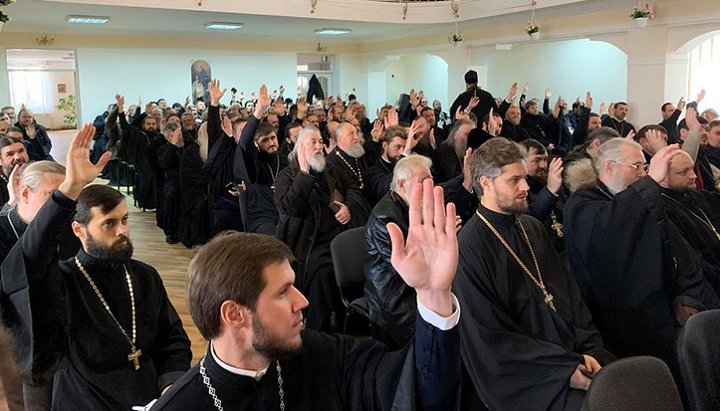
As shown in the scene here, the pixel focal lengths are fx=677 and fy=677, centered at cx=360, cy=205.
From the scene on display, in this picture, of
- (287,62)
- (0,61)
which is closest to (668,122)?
(287,62)

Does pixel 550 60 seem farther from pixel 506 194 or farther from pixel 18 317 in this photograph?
pixel 18 317

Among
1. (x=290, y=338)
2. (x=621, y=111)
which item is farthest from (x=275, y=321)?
(x=621, y=111)

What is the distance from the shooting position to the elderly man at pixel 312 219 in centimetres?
544

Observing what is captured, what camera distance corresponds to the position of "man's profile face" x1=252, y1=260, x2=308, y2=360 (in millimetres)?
1994

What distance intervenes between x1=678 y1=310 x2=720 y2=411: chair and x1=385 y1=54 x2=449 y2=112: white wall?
2035cm

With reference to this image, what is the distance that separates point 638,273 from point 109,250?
10.0 ft

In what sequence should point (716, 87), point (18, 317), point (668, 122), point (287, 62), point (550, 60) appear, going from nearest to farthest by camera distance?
point (18, 317) → point (668, 122) → point (716, 87) → point (550, 60) → point (287, 62)

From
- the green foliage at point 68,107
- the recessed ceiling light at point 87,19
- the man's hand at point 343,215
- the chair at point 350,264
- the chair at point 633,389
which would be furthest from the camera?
the green foliage at point 68,107

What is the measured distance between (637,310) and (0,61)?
16.4 meters


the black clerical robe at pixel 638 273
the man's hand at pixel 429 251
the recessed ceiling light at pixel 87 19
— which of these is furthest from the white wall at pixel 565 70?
the man's hand at pixel 429 251

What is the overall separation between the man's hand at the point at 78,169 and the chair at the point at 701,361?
103 inches

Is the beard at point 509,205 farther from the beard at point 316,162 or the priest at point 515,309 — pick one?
the beard at point 316,162

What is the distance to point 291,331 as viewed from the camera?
2018mm

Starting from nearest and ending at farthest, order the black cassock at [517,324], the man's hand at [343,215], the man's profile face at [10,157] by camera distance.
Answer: the black cassock at [517,324] → the man's profile face at [10,157] → the man's hand at [343,215]
